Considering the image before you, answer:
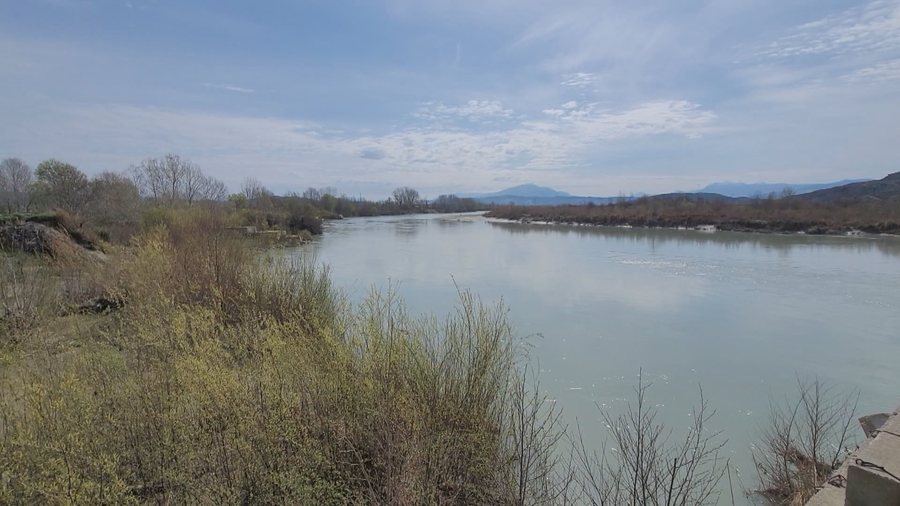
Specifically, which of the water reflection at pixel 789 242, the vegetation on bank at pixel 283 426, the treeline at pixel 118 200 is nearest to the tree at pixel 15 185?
the treeline at pixel 118 200

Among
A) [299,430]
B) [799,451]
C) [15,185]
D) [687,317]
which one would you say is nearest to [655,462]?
[799,451]

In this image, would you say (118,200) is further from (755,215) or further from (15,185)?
(755,215)

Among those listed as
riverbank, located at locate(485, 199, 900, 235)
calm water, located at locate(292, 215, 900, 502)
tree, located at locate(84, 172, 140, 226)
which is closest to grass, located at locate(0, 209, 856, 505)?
calm water, located at locate(292, 215, 900, 502)

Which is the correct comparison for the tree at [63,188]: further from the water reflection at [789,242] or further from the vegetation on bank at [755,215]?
the vegetation on bank at [755,215]

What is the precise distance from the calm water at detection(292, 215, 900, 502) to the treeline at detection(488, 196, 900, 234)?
1077cm

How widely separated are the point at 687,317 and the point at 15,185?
33.8m

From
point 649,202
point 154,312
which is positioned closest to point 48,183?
point 154,312

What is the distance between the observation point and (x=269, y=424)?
2.54 meters

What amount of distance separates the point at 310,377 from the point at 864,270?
17387 millimetres

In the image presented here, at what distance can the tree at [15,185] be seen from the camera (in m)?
20.3

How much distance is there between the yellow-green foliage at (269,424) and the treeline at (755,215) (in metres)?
31.5

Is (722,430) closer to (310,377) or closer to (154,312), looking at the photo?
(310,377)

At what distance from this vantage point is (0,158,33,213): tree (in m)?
20.3

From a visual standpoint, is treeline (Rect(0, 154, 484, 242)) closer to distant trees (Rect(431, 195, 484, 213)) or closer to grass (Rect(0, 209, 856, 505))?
grass (Rect(0, 209, 856, 505))
